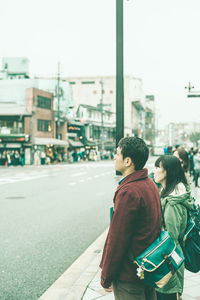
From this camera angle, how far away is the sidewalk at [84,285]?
420cm

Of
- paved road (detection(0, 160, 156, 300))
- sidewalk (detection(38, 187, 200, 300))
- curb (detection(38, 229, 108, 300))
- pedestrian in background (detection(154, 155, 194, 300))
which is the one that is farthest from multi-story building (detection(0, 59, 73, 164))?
pedestrian in background (detection(154, 155, 194, 300))

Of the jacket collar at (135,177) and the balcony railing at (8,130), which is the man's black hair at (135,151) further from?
the balcony railing at (8,130)

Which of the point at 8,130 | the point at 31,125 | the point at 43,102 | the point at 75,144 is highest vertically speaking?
the point at 43,102

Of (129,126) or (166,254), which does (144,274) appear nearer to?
(166,254)

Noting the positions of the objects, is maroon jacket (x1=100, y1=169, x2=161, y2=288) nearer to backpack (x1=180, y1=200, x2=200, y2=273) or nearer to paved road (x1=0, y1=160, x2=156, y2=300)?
backpack (x1=180, y1=200, x2=200, y2=273)

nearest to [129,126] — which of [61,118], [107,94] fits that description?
[107,94]

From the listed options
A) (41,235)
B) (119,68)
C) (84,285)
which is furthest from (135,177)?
(41,235)

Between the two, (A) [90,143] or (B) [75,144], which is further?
(A) [90,143]

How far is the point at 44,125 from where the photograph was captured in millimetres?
50062

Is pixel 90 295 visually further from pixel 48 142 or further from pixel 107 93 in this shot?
pixel 107 93

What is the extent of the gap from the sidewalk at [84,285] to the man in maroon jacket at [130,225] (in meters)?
1.88

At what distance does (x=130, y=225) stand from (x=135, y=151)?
497 millimetres

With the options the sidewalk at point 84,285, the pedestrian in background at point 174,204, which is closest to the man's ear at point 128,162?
the pedestrian in background at point 174,204

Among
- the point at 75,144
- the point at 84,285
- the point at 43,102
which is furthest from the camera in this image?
the point at 75,144
